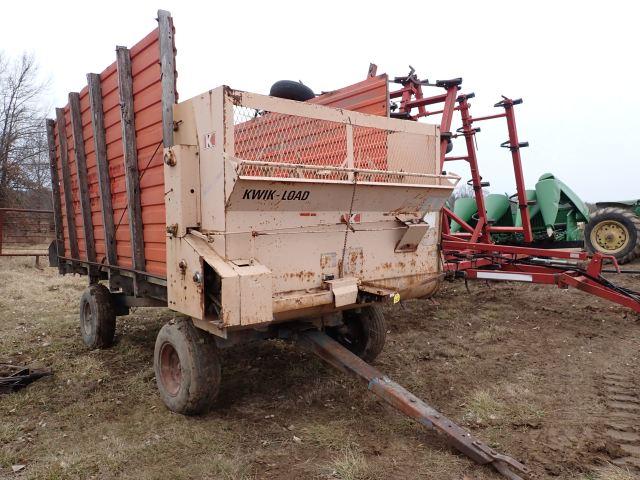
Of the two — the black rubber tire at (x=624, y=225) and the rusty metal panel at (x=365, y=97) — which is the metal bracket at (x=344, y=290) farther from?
the black rubber tire at (x=624, y=225)

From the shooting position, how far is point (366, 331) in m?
4.69

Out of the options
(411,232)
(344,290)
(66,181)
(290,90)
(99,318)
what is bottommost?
(99,318)

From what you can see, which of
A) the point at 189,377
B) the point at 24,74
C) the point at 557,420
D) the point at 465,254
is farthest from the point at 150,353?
the point at 24,74

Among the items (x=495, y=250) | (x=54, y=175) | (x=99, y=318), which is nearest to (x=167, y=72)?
(x=99, y=318)

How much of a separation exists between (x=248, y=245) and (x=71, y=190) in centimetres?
373

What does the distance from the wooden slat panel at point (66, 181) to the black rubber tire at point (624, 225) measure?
9178mm

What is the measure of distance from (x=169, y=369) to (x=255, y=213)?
1.52 m

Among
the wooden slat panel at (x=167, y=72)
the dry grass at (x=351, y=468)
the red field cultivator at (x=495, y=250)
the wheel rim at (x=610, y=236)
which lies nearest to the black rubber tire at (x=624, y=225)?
the wheel rim at (x=610, y=236)

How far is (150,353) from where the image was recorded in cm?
527

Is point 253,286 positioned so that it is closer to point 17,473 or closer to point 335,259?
point 335,259

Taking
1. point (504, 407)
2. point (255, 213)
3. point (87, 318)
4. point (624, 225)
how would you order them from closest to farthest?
point (255, 213) < point (504, 407) < point (87, 318) < point (624, 225)

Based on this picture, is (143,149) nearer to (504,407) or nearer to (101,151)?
(101,151)

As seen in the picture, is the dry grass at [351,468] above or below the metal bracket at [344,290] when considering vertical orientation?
below

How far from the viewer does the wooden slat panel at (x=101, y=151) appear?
15.2 feet
